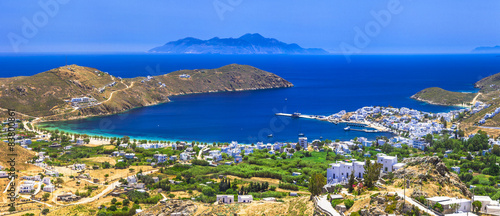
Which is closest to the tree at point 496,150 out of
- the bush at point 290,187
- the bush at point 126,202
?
the bush at point 290,187

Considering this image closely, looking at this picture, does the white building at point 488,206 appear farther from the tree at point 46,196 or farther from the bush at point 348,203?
the tree at point 46,196

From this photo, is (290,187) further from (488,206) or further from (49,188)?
(49,188)

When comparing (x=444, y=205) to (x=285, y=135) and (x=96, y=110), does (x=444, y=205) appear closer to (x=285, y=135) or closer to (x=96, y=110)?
(x=285, y=135)

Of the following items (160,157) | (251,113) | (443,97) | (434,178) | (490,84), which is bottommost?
(160,157)

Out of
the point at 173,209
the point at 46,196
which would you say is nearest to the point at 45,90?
the point at 46,196

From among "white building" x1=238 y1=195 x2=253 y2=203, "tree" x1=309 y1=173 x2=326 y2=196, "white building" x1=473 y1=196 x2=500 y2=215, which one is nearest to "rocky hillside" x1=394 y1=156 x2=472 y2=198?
"white building" x1=473 y1=196 x2=500 y2=215

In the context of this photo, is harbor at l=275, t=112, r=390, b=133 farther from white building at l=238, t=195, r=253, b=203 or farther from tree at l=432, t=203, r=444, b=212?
tree at l=432, t=203, r=444, b=212
